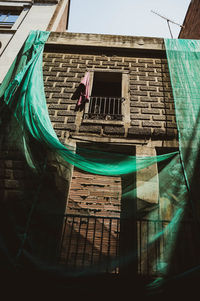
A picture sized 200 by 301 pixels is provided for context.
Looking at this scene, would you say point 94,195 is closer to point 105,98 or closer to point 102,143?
point 102,143

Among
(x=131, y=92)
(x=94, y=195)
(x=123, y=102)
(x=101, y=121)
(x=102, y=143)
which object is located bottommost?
(x=94, y=195)

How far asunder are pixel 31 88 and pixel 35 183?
2.37 meters

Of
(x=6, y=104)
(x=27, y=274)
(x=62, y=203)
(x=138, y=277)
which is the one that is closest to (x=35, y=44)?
(x=6, y=104)

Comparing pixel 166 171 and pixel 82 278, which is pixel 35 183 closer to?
pixel 82 278

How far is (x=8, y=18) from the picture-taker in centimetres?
969

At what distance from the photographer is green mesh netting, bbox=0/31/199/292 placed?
2998 mm

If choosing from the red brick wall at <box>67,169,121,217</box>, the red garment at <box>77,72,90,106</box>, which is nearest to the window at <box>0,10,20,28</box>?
the red garment at <box>77,72,90,106</box>

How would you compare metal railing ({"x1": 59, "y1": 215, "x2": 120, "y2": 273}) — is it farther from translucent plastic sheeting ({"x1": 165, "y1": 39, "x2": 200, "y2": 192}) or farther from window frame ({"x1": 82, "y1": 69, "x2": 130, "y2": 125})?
window frame ({"x1": 82, "y1": 69, "x2": 130, "y2": 125})

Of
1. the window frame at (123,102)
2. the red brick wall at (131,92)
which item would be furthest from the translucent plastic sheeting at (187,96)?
the window frame at (123,102)

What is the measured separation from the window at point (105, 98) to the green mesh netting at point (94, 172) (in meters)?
1.56

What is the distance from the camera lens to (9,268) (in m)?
2.94

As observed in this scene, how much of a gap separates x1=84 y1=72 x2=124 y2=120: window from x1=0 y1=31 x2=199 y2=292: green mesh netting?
5.12 ft

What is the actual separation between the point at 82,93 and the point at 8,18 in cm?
771

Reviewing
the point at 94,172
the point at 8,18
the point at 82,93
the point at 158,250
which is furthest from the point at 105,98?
the point at 8,18
